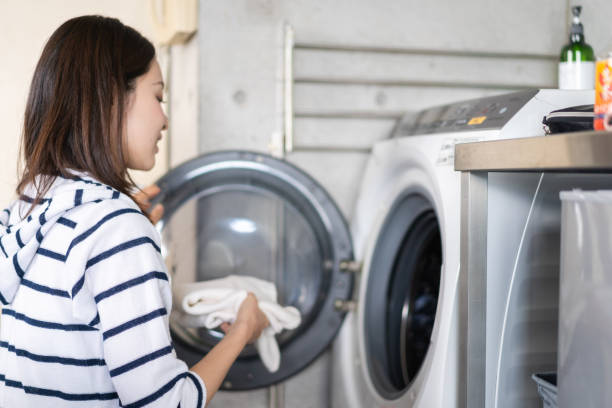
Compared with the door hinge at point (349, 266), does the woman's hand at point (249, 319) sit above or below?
below

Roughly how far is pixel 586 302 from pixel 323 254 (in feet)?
3.46

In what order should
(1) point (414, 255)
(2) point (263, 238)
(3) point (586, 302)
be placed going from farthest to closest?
(2) point (263, 238), (1) point (414, 255), (3) point (586, 302)

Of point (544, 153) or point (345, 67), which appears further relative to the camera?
point (345, 67)

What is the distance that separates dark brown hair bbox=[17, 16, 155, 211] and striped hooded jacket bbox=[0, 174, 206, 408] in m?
0.04

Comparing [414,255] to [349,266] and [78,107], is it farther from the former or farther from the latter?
[78,107]

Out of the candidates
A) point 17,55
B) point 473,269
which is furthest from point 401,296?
point 17,55

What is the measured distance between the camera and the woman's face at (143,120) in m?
1.07

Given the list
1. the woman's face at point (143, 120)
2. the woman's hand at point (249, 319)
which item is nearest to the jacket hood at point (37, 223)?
the woman's face at point (143, 120)

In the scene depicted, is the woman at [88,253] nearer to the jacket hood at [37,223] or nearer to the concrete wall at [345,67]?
the jacket hood at [37,223]

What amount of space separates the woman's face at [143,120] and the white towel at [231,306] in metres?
0.46

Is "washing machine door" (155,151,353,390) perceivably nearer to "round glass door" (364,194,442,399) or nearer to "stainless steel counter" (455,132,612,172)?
"round glass door" (364,194,442,399)

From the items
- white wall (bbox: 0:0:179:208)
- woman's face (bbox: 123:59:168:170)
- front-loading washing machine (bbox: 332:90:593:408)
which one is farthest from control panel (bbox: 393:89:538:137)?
white wall (bbox: 0:0:179:208)

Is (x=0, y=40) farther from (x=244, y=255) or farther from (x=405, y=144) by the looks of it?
(x=405, y=144)

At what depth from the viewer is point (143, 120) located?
1.09 meters
